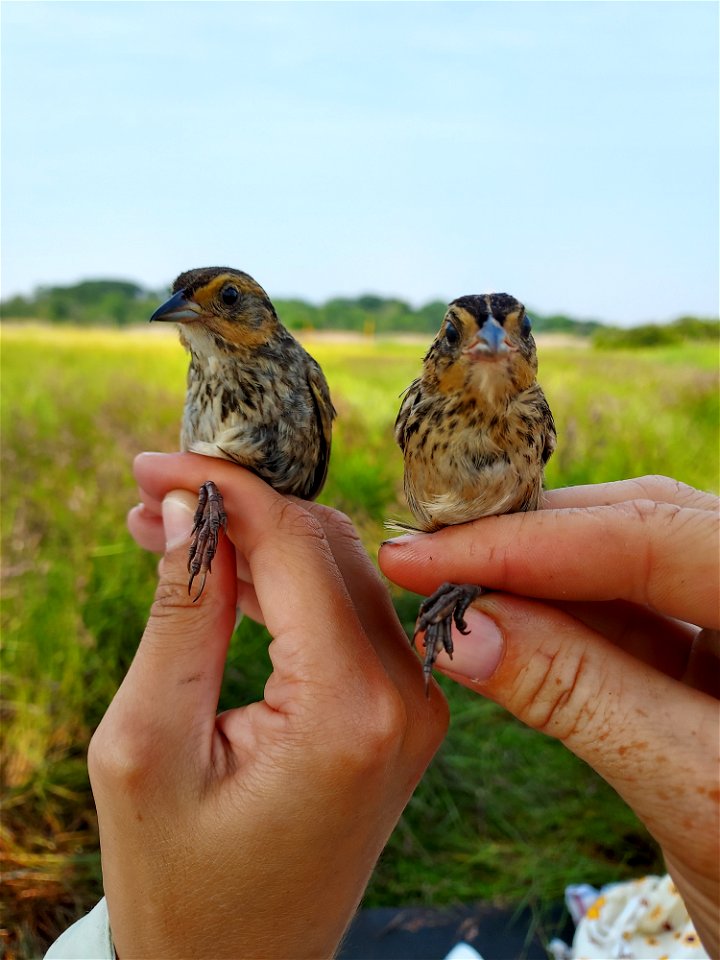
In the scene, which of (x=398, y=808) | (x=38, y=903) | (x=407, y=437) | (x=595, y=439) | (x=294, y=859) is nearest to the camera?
(x=294, y=859)

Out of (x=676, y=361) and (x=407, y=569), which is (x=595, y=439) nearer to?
(x=676, y=361)

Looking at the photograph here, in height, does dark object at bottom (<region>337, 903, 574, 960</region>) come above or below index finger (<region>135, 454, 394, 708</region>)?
below

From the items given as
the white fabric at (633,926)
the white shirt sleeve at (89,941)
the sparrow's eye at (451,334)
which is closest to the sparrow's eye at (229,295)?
the sparrow's eye at (451,334)

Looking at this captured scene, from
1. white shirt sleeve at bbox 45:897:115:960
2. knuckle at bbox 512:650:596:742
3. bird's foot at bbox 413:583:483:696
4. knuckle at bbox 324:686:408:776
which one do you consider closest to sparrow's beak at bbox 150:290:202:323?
bird's foot at bbox 413:583:483:696

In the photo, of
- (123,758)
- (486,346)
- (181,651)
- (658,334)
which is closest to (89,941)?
(123,758)

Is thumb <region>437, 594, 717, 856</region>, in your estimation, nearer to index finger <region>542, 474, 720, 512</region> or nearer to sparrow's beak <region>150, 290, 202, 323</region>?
index finger <region>542, 474, 720, 512</region>

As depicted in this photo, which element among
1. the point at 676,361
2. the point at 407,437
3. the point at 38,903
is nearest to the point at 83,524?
the point at 38,903
